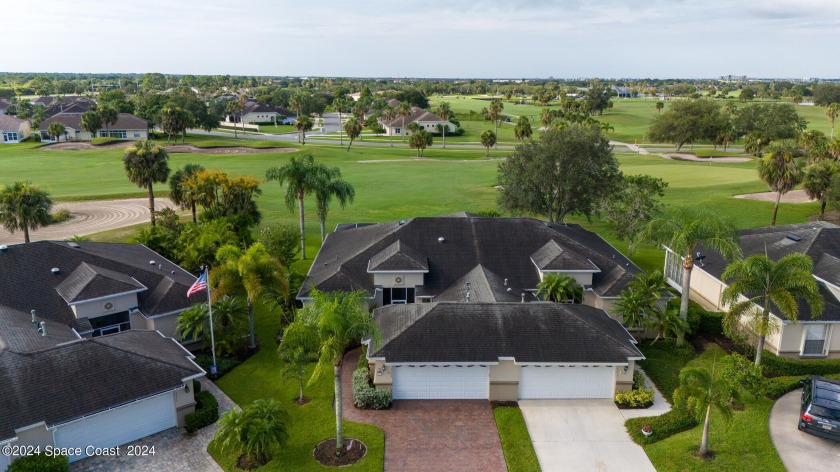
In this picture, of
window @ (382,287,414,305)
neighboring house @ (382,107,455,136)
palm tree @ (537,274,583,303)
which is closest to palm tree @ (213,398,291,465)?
window @ (382,287,414,305)

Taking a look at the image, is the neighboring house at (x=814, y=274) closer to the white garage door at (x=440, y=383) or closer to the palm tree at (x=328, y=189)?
the white garage door at (x=440, y=383)

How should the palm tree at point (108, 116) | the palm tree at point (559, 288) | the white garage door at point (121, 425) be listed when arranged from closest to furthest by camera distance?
the white garage door at point (121, 425)
the palm tree at point (559, 288)
the palm tree at point (108, 116)

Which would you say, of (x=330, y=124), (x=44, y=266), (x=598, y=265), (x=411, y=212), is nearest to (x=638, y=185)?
(x=598, y=265)

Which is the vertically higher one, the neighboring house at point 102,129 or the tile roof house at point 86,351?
the neighboring house at point 102,129

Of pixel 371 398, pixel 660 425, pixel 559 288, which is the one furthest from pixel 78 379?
pixel 660 425

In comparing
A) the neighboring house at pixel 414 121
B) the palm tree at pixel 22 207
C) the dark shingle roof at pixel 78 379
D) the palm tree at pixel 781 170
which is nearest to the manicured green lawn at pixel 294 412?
the dark shingle roof at pixel 78 379

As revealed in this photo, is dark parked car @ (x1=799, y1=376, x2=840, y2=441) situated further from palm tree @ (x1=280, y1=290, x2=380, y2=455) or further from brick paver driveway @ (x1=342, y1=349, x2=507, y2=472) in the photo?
palm tree @ (x1=280, y1=290, x2=380, y2=455)
